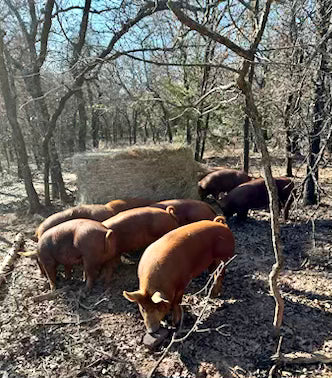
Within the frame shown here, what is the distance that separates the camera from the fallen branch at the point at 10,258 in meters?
5.41

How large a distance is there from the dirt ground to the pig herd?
275mm

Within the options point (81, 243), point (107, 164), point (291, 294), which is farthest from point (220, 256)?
point (107, 164)

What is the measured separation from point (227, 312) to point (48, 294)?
92.7 inches

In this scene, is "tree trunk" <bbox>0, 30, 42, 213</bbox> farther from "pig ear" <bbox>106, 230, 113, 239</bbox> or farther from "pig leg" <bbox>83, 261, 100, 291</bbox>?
"pig ear" <bbox>106, 230, 113, 239</bbox>

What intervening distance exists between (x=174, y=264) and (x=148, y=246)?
116 cm

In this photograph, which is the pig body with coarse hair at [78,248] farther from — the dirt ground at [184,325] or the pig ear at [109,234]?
the dirt ground at [184,325]

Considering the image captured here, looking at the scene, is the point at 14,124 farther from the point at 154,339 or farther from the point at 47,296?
the point at 154,339

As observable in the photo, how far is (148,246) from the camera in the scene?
16.2 feet

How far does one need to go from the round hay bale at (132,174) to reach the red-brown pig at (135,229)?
6.87ft

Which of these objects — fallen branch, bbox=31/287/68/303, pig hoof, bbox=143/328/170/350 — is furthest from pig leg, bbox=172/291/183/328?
fallen branch, bbox=31/287/68/303

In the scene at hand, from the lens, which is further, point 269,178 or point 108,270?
point 108,270

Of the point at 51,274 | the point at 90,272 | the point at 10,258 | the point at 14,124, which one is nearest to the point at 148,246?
the point at 90,272

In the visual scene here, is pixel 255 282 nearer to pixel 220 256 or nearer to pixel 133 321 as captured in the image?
pixel 220 256

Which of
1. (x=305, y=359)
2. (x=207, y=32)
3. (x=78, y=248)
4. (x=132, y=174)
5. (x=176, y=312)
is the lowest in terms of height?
(x=305, y=359)
